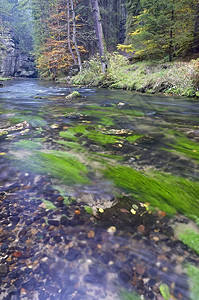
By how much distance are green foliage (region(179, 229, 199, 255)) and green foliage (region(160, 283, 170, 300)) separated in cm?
38

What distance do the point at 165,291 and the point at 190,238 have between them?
19.0 inches

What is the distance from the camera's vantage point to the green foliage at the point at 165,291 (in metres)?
1.03

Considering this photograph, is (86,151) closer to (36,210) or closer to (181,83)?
(36,210)

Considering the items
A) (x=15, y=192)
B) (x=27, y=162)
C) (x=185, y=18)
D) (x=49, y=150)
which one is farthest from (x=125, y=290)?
(x=185, y=18)

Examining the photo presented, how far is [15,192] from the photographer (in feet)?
6.38

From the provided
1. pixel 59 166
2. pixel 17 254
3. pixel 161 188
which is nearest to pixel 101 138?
pixel 59 166

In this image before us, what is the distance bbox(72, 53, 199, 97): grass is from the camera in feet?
27.0

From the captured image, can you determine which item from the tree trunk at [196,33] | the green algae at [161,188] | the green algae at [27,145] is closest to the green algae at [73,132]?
the green algae at [27,145]

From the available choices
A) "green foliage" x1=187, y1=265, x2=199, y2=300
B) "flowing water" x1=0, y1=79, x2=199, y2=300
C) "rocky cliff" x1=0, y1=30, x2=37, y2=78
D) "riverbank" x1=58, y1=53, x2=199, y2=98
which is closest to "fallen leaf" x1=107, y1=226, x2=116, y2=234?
"flowing water" x1=0, y1=79, x2=199, y2=300

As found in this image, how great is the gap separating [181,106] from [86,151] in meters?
4.79

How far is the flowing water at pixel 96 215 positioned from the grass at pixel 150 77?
6.00 meters

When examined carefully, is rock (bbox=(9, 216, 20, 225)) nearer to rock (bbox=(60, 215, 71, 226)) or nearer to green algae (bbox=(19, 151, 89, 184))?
rock (bbox=(60, 215, 71, 226))

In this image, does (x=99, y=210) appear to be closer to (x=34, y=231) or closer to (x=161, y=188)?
(x=34, y=231)

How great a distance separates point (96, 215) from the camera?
5.42 feet
